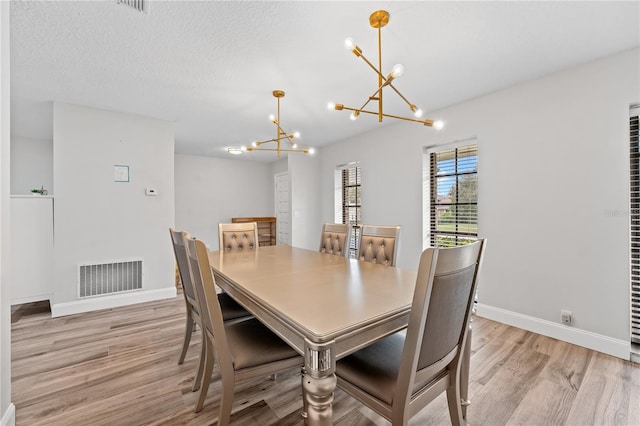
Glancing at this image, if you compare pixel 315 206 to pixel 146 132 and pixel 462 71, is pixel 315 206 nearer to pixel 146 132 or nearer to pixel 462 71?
pixel 146 132

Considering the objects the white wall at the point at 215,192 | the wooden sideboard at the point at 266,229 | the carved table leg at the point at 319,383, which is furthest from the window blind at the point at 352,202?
the carved table leg at the point at 319,383

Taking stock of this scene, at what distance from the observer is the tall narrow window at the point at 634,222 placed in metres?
2.14

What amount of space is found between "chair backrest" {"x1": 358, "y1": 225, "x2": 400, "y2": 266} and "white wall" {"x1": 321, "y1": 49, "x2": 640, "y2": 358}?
1.37 m

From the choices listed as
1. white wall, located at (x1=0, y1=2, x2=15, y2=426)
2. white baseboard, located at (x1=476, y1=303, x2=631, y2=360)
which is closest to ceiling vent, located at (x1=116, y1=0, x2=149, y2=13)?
white wall, located at (x1=0, y1=2, x2=15, y2=426)

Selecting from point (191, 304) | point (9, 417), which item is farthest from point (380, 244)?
point (9, 417)

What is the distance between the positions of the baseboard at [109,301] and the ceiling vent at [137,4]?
3179mm

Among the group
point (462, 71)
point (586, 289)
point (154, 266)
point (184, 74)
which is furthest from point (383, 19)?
point (154, 266)

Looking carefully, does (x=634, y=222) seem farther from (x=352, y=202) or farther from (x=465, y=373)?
(x=352, y=202)

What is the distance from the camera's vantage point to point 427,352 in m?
1.04

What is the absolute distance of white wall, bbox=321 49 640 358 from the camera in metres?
2.17

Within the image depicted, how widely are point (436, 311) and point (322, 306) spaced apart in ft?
1.47

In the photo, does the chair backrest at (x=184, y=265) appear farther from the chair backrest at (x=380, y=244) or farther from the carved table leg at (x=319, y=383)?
the chair backrest at (x=380, y=244)

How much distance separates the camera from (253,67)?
2.35m

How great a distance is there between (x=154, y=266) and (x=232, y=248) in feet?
4.92
